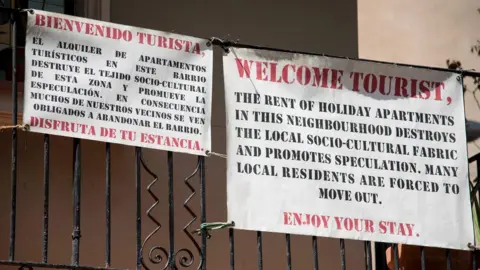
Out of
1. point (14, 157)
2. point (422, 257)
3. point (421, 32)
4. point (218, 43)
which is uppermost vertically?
point (421, 32)

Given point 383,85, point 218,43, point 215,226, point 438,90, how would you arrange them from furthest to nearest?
1. point 438,90
2. point 383,85
3. point 218,43
4. point 215,226

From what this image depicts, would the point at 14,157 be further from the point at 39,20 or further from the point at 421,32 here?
the point at 421,32

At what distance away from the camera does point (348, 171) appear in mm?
7750

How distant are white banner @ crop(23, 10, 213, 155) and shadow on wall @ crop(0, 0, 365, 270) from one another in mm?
1342

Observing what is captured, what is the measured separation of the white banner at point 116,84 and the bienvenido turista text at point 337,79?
299 millimetres

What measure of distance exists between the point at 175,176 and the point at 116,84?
166cm

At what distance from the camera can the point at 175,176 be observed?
8.96 metres

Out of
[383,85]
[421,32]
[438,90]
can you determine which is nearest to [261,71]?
[383,85]

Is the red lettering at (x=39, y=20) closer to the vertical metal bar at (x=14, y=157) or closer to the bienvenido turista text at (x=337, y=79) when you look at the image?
the vertical metal bar at (x=14, y=157)

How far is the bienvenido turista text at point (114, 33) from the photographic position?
737cm

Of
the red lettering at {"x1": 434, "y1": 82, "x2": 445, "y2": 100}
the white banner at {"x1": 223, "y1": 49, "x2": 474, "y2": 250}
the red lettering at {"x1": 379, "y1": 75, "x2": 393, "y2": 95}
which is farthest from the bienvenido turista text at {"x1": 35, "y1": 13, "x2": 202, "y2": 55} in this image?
the red lettering at {"x1": 434, "y1": 82, "x2": 445, "y2": 100}

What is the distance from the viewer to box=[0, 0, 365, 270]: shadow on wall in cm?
848

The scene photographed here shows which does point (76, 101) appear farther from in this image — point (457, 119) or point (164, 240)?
point (457, 119)

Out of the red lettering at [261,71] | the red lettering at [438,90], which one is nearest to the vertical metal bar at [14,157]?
the red lettering at [261,71]
